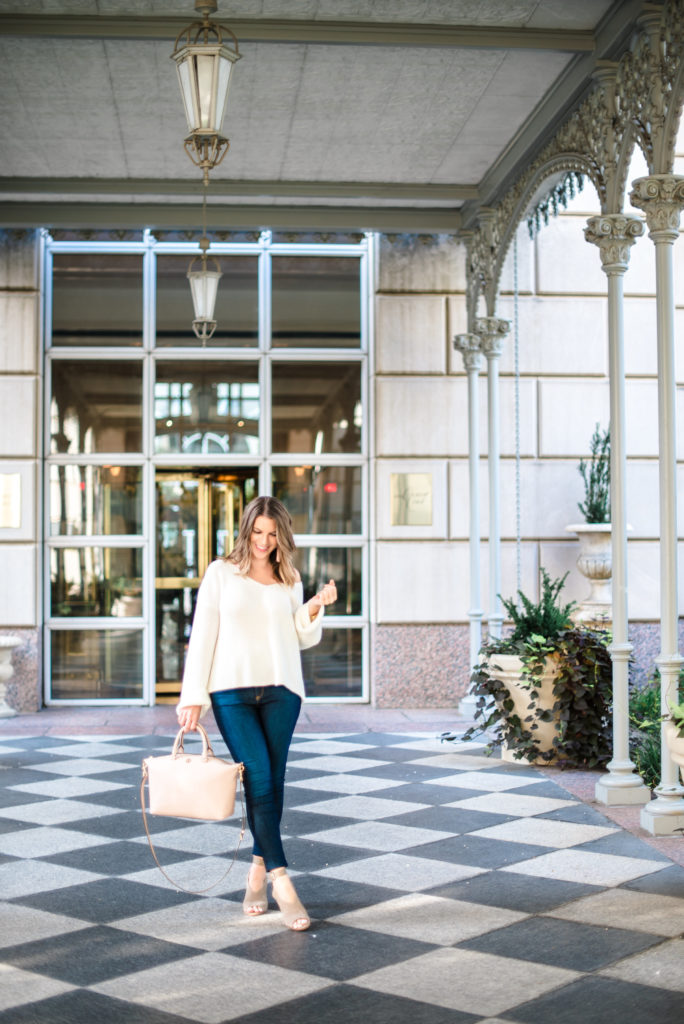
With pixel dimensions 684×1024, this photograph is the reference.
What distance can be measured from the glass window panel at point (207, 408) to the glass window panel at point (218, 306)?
25 cm

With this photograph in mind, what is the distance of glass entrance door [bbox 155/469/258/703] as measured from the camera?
1221 centimetres

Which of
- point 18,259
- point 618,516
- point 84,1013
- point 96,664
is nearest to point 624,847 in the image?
point 618,516

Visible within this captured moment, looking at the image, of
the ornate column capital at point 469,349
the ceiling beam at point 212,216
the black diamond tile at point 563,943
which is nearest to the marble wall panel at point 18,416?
the ceiling beam at point 212,216

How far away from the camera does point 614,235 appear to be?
7410mm

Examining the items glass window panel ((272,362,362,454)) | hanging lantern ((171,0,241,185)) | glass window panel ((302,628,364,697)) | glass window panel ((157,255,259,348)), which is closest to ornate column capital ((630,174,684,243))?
hanging lantern ((171,0,241,185))

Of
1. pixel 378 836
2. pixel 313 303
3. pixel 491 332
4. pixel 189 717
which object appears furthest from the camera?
pixel 313 303

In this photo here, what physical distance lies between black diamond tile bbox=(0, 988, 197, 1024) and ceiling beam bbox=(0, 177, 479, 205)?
761cm

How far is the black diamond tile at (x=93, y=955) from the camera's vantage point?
432 centimetres

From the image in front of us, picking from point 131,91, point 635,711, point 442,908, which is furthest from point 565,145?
point 442,908

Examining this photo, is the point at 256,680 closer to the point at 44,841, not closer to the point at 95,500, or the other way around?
the point at 44,841

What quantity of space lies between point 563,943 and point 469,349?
24.0 ft

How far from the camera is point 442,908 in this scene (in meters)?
5.13

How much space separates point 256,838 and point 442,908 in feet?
2.84

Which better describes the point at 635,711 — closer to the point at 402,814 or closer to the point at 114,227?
the point at 402,814
